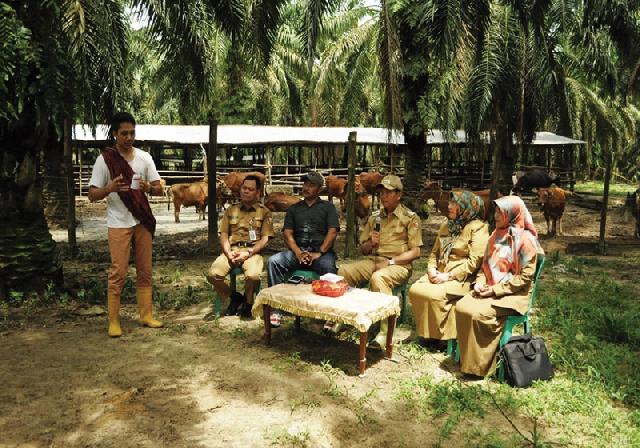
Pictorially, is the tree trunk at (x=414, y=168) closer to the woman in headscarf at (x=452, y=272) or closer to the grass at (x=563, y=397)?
the grass at (x=563, y=397)

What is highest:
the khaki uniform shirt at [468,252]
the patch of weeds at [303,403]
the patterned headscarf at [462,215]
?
the patterned headscarf at [462,215]

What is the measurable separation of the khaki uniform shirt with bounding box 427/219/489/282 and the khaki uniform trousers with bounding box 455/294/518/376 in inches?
20.6

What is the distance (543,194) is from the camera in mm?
12375

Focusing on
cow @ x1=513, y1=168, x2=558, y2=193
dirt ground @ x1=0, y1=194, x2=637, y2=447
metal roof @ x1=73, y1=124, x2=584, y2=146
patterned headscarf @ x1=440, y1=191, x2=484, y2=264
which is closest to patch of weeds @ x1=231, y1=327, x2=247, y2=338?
dirt ground @ x1=0, y1=194, x2=637, y2=447

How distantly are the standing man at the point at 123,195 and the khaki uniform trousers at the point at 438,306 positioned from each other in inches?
99.5

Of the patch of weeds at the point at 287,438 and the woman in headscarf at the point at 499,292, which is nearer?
the patch of weeds at the point at 287,438

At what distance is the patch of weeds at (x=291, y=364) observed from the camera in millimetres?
4609

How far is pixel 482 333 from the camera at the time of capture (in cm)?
441

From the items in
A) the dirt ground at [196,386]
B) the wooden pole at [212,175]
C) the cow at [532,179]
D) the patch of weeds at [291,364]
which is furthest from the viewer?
the cow at [532,179]

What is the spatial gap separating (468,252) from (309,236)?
1.65 m

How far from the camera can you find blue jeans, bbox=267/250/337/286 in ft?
18.6

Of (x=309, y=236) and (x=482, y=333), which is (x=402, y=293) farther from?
(x=482, y=333)

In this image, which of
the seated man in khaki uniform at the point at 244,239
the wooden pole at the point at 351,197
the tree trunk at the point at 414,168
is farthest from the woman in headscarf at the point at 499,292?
the tree trunk at the point at 414,168

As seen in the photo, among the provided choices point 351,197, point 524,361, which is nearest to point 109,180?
point 524,361
